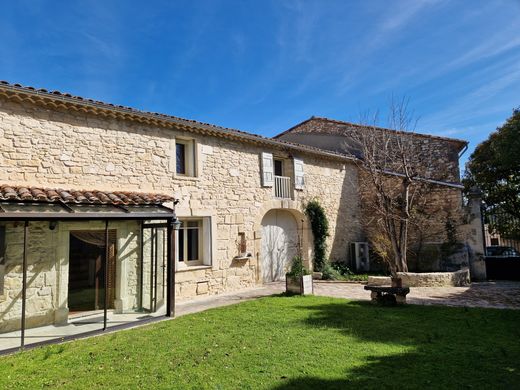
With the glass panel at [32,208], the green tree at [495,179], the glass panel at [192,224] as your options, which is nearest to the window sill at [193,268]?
the glass panel at [192,224]

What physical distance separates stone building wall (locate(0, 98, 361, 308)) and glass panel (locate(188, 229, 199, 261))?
0.50 m

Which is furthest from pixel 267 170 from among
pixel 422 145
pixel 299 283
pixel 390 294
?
pixel 422 145

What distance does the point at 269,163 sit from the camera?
39.0ft

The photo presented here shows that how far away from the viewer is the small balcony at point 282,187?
12.4m

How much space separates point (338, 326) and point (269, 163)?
6.82 meters

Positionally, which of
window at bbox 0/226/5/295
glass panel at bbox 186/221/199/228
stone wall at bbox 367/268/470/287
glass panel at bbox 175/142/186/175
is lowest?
stone wall at bbox 367/268/470/287

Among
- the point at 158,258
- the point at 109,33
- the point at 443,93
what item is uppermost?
the point at 109,33

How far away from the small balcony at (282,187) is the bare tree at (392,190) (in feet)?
9.95

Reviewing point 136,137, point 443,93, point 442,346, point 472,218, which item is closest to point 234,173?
point 136,137

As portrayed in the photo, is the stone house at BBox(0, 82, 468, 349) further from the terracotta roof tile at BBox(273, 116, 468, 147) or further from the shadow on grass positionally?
the terracotta roof tile at BBox(273, 116, 468, 147)

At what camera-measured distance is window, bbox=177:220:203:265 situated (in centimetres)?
959

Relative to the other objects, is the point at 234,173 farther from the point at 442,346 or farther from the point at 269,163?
the point at 442,346

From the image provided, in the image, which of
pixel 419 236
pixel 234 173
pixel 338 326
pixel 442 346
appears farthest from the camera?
pixel 419 236

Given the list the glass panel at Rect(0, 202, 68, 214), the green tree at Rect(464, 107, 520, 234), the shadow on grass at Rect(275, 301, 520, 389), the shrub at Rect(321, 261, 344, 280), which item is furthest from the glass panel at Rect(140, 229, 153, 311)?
the green tree at Rect(464, 107, 520, 234)
